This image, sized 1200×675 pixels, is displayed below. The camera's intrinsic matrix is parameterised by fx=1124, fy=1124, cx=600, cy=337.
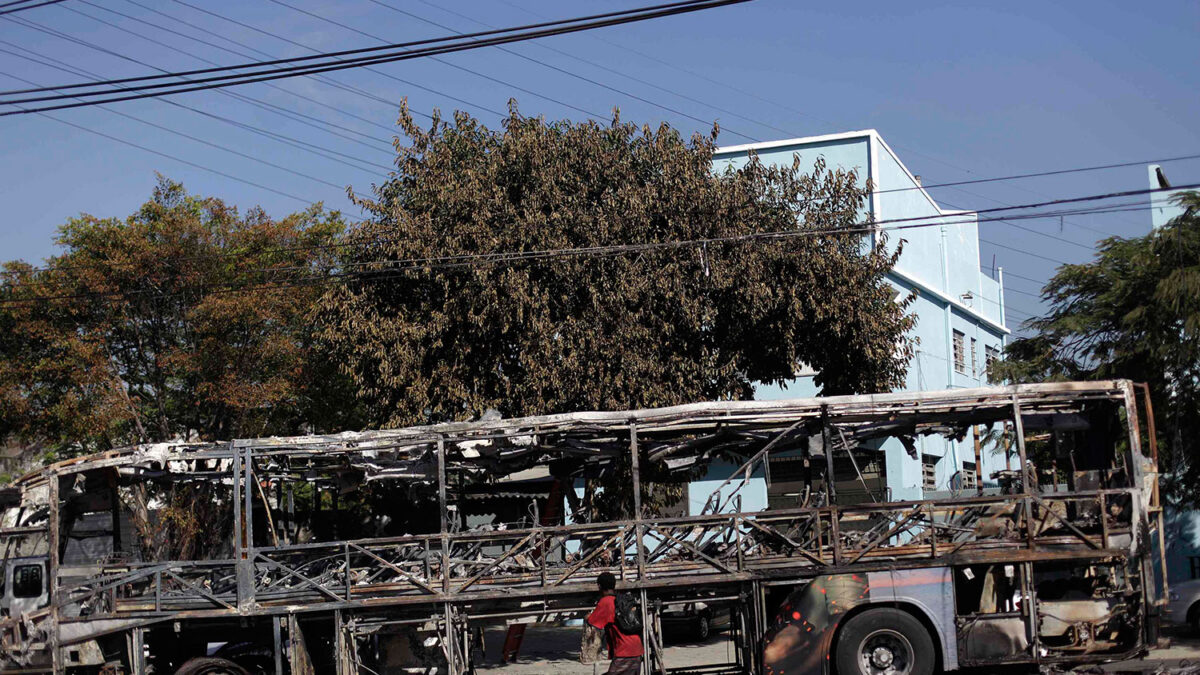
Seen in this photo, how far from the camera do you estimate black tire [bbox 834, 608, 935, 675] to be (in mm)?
13531

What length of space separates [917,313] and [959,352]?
4.32 metres

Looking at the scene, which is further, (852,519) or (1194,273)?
(1194,273)

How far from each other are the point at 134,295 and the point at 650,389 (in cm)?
1284

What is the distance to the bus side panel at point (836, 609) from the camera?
1369cm

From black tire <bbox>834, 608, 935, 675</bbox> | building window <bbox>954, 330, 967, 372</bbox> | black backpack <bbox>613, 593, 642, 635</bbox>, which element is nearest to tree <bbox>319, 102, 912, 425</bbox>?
black tire <bbox>834, 608, 935, 675</bbox>

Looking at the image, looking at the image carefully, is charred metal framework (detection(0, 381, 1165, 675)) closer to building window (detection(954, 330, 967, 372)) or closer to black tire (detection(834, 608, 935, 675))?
black tire (detection(834, 608, 935, 675))

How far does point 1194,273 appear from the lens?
19.4 meters

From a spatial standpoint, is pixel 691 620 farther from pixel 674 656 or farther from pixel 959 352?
pixel 959 352

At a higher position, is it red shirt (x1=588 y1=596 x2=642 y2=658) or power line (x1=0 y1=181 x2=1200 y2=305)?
power line (x1=0 y1=181 x2=1200 y2=305)

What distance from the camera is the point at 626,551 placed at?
1477 centimetres

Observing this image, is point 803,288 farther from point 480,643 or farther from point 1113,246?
point 480,643

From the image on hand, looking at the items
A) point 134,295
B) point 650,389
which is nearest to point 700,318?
point 650,389

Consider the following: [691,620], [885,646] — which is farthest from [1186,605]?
[691,620]

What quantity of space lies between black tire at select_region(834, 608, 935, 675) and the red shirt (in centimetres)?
317
